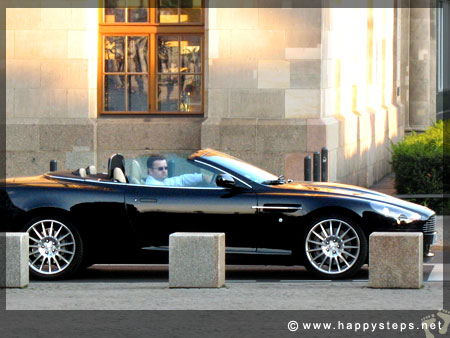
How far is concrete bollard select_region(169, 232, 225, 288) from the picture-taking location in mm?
10281

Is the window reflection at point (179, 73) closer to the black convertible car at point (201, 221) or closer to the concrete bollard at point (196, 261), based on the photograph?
the black convertible car at point (201, 221)

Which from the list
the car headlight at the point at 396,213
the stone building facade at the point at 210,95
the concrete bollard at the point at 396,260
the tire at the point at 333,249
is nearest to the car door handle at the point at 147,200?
the tire at the point at 333,249

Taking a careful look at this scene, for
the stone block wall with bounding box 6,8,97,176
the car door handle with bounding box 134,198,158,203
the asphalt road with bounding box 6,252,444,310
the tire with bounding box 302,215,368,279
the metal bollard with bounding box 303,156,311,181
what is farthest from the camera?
the stone block wall with bounding box 6,8,97,176

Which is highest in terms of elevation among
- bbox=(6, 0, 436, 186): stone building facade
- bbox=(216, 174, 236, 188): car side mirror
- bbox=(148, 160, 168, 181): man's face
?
bbox=(6, 0, 436, 186): stone building facade

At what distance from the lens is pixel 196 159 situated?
11594 mm

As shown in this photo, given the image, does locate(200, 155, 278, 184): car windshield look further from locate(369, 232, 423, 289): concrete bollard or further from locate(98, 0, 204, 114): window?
locate(98, 0, 204, 114): window

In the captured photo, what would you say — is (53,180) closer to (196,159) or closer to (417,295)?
(196,159)

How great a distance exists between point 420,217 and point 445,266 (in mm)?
940

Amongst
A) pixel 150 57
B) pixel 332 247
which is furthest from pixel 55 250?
pixel 150 57

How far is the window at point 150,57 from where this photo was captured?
18500 millimetres

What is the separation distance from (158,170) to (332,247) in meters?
1.87

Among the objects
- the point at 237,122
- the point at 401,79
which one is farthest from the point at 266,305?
the point at 401,79

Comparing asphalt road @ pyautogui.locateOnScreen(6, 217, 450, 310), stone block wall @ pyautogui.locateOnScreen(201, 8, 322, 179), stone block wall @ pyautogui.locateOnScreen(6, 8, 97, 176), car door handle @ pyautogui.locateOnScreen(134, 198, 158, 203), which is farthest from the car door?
stone block wall @ pyautogui.locateOnScreen(6, 8, 97, 176)

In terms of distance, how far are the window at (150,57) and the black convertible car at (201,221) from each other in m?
7.30
